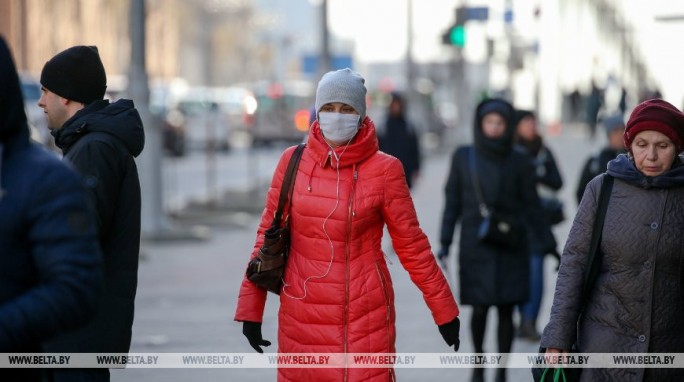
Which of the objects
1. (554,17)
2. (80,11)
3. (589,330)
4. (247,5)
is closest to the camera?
(589,330)

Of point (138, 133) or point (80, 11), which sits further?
point (80, 11)

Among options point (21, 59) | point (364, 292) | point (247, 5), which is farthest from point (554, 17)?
point (247, 5)

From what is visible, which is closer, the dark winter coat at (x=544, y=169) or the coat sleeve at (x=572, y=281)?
the coat sleeve at (x=572, y=281)

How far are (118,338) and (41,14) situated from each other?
197 feet

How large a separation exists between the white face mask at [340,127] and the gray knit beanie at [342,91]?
55 millimetres

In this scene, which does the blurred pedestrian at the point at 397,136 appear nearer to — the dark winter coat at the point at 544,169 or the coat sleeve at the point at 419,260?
the dark winter coat at the point at 544,169

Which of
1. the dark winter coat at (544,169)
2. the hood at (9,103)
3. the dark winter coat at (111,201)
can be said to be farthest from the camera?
the dark winter coat at (544,169)

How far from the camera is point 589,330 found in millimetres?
5527

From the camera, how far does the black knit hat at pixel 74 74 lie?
5.45 m

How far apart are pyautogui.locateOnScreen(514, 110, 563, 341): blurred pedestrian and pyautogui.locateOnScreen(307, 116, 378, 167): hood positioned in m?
4.91

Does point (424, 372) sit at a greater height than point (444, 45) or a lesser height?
lesser

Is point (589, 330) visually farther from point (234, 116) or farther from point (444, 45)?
point (234, 116)

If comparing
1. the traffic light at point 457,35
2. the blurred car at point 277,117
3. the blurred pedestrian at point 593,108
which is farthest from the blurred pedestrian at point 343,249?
the blurred car at point 277,117

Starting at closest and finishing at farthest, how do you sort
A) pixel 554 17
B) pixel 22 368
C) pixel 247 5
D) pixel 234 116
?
pixel 22 368, pixel 234 116, pixel 554 17, pixel 247 5
